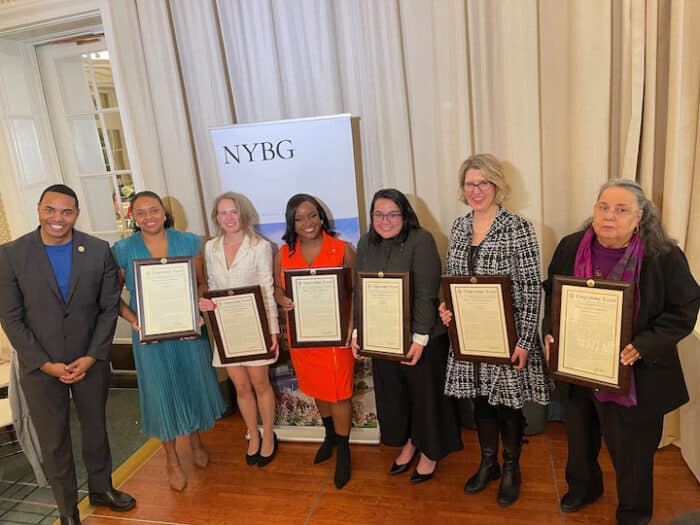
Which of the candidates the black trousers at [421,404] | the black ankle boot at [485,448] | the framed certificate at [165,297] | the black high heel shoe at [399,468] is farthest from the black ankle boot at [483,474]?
the framed certificate at [165,297]

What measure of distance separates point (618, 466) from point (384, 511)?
43.9 inches

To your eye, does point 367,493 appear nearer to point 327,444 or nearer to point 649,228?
point 327,444

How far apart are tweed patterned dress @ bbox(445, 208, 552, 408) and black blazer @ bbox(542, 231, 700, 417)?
43 centimetres

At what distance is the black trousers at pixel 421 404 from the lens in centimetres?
264

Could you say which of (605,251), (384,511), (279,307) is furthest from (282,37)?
(384,511)

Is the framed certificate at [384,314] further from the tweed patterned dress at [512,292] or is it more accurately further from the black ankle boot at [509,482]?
the black ankle boot at [509,482]

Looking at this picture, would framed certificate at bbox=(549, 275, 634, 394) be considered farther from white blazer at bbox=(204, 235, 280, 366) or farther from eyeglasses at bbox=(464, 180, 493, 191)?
white blazer at bbox=(204, 235, 280, 366)

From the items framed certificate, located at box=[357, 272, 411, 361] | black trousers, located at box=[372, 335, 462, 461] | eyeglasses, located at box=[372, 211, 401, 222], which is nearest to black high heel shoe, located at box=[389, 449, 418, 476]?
black trousers, located at box=[372, 335, 462, 461]

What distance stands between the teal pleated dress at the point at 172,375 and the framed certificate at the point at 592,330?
1.90m

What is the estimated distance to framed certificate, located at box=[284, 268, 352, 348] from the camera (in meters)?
2.68

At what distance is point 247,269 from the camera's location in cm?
289

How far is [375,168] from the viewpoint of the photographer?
3.21 metres

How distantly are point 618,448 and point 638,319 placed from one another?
59cm

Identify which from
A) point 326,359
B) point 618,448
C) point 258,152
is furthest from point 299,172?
point 618,448
